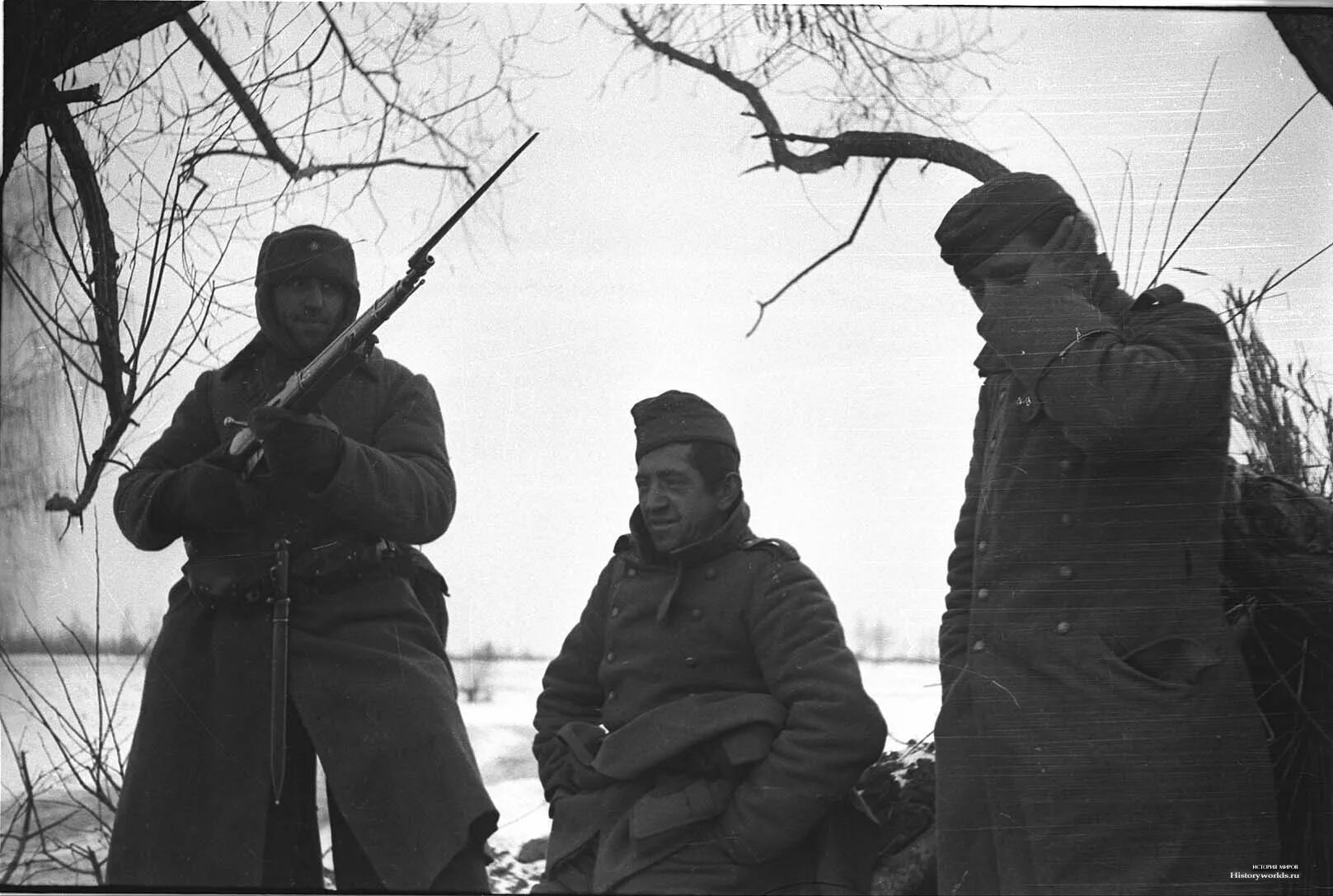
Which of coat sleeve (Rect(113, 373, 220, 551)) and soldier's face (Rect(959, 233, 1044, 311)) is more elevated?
soldier's face (Rect(959, 233, 1044, 311))

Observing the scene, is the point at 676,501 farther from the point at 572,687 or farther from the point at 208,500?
the point at 208,500

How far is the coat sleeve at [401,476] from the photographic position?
305cm

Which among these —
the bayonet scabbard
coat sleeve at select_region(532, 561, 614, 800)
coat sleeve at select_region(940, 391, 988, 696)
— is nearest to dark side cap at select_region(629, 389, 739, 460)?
coat sleeve at select_region(532, 561, 614, 800)

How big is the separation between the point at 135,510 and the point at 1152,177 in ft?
6.95

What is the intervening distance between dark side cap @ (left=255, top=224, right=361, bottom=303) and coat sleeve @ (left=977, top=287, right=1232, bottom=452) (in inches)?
49.6

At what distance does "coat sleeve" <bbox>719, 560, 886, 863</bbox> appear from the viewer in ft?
9.36

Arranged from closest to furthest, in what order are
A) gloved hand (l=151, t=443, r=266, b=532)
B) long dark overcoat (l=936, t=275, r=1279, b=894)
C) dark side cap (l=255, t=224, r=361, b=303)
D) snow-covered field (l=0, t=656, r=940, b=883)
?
long dark overcoat (l=936, t=275, r=1279, b=894), snow-covered field (l=0, t=656, r=940, b=883), gloved hand (l=151, t=443, r=266, b=532), dark side cap (l=255, t=224, r=361, b=303)

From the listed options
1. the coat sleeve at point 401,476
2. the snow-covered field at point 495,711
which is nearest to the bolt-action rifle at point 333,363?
the coat sleeve at point 401,476

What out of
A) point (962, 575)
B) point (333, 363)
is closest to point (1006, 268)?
point (962, 575)

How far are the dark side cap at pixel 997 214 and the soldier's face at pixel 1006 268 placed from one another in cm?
1

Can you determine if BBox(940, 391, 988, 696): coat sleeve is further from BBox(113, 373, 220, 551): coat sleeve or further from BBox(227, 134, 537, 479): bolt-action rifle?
BBox(113, 373, 220, 551): coat sleeve

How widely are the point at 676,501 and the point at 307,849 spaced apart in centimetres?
96

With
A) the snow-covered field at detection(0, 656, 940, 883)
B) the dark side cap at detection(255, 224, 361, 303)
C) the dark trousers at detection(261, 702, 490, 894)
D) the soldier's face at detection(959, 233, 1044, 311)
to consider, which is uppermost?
the dark side cap at detection(255, 224, 361, 303)

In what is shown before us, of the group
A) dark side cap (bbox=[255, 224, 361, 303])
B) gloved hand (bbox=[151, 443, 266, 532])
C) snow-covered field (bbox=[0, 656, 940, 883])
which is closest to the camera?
snow-covered field (bbox=[0, 656, 940, 883])
